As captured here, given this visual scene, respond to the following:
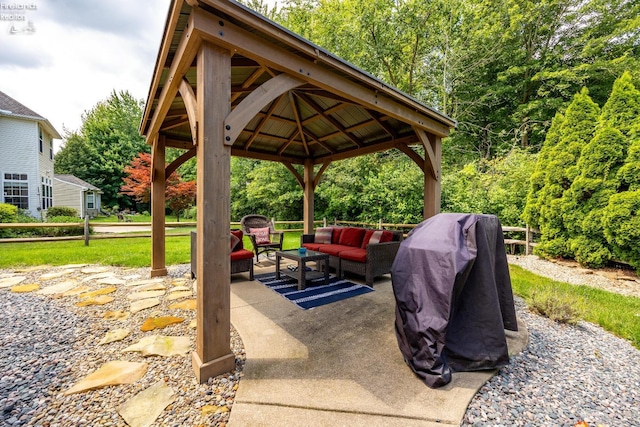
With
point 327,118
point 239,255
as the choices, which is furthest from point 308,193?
point 239,255

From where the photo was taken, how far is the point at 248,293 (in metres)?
4.18

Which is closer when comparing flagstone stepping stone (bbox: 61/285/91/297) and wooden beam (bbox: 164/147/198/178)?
flagstone stepping stone (bbox: 61/285/91/297)

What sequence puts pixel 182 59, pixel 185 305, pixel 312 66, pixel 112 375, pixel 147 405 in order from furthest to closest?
pixel 185 305, pixel 312 66, pixel 182 59, pixel 112 375, pixel 147 405

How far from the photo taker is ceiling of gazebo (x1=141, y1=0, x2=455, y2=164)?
7.22ft

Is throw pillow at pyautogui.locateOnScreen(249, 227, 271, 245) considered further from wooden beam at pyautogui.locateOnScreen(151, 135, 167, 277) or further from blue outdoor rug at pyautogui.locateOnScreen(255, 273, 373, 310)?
wooden beam at pyautogui.locateOnScreen(151, 135, 167, 277)

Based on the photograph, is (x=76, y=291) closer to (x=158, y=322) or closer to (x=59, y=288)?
(x=59, y=288)

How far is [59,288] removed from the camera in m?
4.33

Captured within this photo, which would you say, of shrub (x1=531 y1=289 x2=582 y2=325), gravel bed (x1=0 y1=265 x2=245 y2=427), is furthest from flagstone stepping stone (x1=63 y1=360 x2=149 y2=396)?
shrub (x1=531 y1=289 x2=582 y2=325)

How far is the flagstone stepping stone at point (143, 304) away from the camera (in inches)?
138

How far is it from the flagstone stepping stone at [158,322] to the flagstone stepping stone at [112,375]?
0.65 metres

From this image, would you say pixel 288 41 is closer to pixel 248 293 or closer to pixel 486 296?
pixel 486 296

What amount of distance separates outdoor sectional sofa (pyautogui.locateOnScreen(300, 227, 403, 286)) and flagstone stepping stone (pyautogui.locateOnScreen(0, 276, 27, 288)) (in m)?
5.36

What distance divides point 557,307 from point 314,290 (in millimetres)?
3341

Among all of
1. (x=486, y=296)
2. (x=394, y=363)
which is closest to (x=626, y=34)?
(x=486, y=296)
